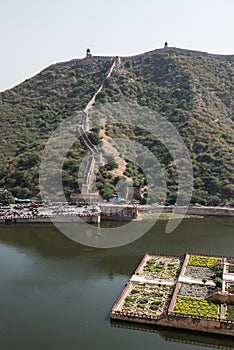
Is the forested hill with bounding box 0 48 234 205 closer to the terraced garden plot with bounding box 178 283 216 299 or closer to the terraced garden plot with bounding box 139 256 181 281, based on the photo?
the terraced garden plot with bounding box 139 256 181 281

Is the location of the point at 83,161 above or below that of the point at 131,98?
below

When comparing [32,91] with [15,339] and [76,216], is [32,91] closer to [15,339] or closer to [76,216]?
[76,216]

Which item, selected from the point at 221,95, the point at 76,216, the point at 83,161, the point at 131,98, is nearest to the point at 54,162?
the point at 83,161

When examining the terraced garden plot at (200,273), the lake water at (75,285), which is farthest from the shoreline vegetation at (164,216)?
the terraced garden plot at (200,273)

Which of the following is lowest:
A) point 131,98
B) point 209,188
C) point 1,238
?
point 1,238

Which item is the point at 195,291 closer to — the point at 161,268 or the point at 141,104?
the point at 161,268

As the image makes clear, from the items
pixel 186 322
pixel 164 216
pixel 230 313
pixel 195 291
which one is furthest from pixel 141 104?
pixel 186 322

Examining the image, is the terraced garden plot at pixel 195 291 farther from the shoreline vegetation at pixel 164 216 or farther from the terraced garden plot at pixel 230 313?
the shoreline vegetation at pixel 164 216
